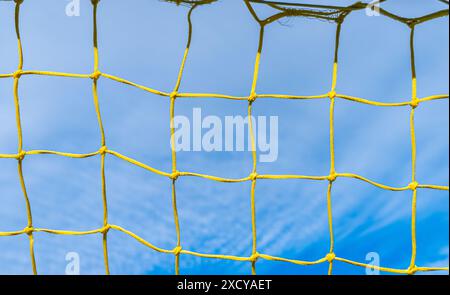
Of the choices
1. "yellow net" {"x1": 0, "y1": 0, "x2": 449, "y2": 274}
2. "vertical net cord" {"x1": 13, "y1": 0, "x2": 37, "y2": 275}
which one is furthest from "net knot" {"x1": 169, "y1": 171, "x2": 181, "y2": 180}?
"vertical net cord" {"x1": 13, "y1": 0, "x2": 37, "y2": 275}

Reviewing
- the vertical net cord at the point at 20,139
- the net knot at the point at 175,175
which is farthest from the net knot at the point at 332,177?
the vertical net cord at the point at 20,139

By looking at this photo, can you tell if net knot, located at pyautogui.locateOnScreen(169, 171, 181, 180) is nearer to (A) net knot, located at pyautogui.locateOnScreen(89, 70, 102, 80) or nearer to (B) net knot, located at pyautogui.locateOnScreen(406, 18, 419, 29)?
(A) net knot, located at pyautogui.locateOnScreen(89, 70, 102, 80)

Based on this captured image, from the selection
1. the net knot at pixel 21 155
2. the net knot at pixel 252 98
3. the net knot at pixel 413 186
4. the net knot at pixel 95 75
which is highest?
the net knot at pixel 95 75

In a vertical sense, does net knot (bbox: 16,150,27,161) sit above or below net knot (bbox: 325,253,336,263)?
above

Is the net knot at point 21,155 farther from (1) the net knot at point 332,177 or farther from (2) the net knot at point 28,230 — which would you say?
(1) the net knot at point 332,177

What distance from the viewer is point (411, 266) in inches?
51.4

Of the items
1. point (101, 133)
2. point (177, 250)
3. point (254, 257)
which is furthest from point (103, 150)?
point (254, 257)

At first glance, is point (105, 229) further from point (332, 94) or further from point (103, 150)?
point (332, 94)

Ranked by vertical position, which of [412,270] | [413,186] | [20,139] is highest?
[20,139]

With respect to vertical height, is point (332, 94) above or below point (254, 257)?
above

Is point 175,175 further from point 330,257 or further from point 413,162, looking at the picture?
point 413,162

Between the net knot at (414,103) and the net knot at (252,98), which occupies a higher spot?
the net knot at (252,98)
